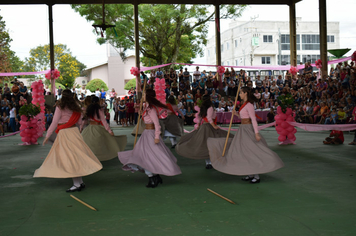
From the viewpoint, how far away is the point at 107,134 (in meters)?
8.00

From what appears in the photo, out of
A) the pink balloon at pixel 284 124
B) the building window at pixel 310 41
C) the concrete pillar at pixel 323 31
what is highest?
the building window at pixel 310 41

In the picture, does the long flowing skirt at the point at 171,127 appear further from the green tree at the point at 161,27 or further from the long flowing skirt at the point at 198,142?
the green tree at the point at 161,27

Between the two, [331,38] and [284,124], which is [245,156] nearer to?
[284,124]

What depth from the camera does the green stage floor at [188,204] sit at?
4.11 meters

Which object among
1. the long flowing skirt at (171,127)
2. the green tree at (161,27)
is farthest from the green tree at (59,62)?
the long flowing skirt at (171,127)

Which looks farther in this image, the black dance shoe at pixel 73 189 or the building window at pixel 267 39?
the building window at pixel 267 39

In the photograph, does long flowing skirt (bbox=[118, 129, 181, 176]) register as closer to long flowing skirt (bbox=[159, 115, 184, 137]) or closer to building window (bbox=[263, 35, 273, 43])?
long flowing skirt (bbox=[159, 115, 184, 137])

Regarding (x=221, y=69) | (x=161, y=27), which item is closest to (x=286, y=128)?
(x=221, y=69)

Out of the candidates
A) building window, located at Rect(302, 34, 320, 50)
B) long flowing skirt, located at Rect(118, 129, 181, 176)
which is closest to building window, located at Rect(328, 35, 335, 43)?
building window, located at Rect(302, 34, 320, 50)

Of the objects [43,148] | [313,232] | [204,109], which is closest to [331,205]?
[313,232]

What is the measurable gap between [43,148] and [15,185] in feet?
18.6

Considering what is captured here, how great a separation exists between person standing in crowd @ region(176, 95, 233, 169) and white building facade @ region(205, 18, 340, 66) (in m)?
38.8

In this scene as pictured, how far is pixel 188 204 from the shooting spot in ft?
16.6

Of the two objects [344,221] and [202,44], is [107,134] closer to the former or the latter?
[344,221]
